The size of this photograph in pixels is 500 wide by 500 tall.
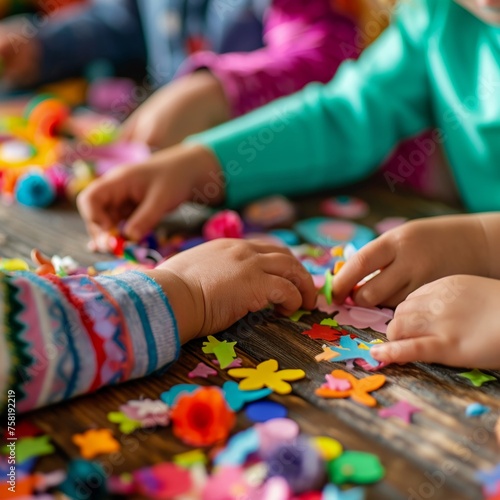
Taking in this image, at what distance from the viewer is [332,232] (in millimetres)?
958

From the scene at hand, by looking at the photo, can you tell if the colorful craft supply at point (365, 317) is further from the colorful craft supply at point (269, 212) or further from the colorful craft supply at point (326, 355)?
the colorful craft supply at point (269, 212)

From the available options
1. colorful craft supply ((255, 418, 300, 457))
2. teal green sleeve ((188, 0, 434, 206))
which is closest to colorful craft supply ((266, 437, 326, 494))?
colorful craft supply ((255, 418, 300, 457))

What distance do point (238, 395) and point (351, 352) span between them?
0.39ft

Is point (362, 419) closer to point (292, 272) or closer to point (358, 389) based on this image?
point (358, 389)

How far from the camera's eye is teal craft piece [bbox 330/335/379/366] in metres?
0.67

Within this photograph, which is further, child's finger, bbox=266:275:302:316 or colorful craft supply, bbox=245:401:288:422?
child's finger, bbox=266:275:302:316

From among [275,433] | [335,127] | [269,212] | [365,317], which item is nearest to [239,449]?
[275,433]

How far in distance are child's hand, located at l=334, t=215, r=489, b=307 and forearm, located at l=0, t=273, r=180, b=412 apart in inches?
8.0

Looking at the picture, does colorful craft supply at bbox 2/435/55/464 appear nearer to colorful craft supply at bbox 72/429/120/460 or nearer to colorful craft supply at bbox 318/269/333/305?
colorful craft supply at bbox 72/429/120/460

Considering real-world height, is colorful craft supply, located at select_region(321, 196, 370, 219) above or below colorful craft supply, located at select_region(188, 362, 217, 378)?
above

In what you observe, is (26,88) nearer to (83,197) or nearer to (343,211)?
(83,197)

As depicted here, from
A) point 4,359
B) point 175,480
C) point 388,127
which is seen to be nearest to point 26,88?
point 388,127

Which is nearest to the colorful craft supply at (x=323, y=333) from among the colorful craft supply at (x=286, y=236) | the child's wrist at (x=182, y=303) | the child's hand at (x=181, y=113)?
the child's wrist at (x=182, y=303)

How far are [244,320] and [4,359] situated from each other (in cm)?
25
